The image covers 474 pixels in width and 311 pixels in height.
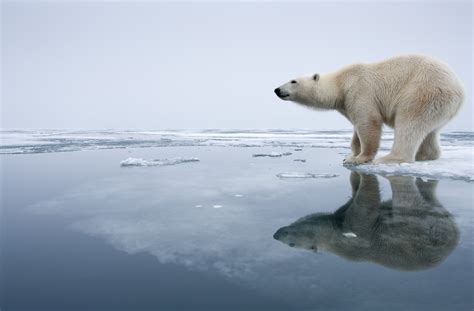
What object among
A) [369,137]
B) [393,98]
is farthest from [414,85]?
[369,137]

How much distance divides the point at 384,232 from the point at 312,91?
13.0ft

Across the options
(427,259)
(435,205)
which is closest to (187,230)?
(427,259)

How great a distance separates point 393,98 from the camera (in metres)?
4.87

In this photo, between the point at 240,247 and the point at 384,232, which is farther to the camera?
the point at 384,232

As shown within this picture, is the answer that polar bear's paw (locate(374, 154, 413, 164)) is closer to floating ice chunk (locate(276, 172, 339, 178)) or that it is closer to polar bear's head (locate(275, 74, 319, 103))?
floating ice chunk (locate(276, 172, 339, 178))

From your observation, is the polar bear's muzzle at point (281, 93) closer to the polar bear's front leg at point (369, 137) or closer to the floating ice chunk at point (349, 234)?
the polar bear's front leg at point (369, 137)

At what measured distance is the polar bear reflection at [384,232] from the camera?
1.74 metres

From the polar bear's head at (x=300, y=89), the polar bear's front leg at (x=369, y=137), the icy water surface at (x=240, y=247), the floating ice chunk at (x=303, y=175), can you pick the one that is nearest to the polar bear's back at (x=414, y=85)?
the polar bear's front leg at (x=369, y=137)

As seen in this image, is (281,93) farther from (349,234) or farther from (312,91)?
Answer: (349,234)

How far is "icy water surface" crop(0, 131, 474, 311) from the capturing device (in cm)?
138

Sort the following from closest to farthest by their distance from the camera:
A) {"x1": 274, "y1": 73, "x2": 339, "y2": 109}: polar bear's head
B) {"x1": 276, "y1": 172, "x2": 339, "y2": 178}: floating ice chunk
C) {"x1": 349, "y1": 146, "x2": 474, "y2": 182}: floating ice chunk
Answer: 1. {"x1": 349, "y1": 146, "x2": 474, "y2": 182}: floating ice chunk
2. {"x1": 276, "y1": 172, "x2": 339, "y2": 178}: floating ice chunk
3. {"x1": 274, "y1": 73, "x2": 339, "y2": 109}: polar bear's head

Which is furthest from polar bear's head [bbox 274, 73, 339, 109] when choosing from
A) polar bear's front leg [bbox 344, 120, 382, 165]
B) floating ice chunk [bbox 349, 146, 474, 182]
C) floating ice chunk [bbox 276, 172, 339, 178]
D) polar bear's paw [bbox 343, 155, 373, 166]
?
floating ice chunk [bbox 276, 172, 339, 178]

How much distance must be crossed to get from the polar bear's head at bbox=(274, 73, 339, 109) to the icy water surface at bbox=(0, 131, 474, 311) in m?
2.22

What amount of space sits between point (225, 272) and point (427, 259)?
3.40ft
